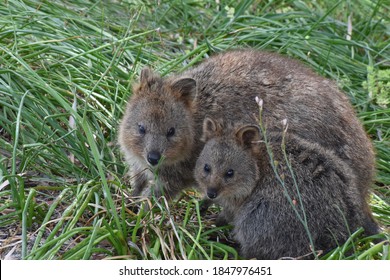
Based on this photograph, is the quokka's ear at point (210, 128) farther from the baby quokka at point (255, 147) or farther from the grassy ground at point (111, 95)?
the grassy ground at point (111, 95)

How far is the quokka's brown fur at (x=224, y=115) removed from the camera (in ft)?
23.2

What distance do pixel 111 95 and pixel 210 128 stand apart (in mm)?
1689

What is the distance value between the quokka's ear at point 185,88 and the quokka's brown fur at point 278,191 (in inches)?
21.8

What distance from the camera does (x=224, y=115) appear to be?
24.4ft

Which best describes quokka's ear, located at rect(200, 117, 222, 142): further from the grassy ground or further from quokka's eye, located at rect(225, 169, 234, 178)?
the grassy ground

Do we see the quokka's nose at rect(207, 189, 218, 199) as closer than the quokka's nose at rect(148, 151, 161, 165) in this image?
Yes

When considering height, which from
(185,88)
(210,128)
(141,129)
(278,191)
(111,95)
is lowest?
(111,95)

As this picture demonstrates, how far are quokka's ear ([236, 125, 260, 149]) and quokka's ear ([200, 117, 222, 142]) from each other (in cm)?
23

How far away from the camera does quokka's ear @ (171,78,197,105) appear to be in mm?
7230

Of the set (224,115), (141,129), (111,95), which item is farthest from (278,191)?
(111,95)

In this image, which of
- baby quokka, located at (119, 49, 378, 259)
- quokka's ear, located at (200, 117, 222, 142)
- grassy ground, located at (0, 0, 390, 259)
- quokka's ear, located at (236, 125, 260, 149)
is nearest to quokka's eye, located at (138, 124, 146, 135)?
baby quokka, located at (119, 49, 378, 259)

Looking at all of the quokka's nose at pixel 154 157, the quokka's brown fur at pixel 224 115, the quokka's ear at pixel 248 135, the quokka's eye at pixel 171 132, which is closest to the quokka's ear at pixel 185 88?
the quokka's brown fur at pixel 224 115

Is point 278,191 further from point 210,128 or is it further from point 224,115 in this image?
point 224,115

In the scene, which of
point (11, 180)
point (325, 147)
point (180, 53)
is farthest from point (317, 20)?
point (11, 180)
